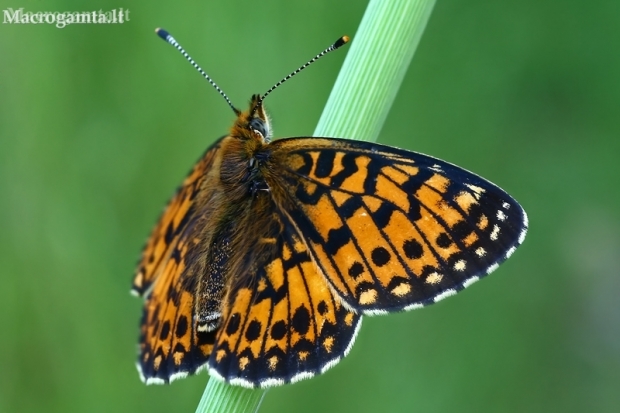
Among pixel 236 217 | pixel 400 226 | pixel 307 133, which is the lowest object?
pixel 236 217

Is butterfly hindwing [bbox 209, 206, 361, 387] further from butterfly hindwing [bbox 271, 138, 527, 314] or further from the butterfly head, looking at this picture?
the butterfly head

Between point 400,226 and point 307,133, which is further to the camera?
point 307,133

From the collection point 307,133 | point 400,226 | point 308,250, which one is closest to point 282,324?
point 308,250

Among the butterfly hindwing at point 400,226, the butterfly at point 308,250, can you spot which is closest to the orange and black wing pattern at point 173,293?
the butterfly at point 308,250

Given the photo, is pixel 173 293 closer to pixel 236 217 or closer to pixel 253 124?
pixel 236 217

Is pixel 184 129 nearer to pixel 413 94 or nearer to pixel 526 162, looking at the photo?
pixel 413 94

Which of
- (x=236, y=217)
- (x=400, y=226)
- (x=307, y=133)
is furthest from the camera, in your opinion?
(x=307, y=133)

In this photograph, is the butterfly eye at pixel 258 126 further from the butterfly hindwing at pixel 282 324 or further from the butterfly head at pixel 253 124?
the butterfly hindwing at pixel 282 324
